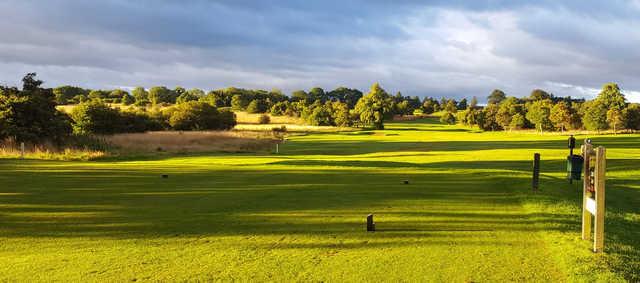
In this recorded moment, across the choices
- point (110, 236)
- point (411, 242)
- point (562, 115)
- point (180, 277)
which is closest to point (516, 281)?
point (411, 242)

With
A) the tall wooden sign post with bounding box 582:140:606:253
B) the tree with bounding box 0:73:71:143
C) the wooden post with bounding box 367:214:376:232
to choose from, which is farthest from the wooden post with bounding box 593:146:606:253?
the tree with bounding box 0:73:71:143

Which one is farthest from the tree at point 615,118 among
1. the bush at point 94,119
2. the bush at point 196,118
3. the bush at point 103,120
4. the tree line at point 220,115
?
the bush at point 94,119

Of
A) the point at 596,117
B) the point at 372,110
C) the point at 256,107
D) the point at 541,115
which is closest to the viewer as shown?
the point at 596,117

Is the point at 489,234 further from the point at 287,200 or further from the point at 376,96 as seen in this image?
the point at 376,96

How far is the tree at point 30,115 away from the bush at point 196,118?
4719cm

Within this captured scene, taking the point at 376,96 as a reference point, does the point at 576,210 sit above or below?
below

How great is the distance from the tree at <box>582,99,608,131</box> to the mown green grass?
8951 centimetres

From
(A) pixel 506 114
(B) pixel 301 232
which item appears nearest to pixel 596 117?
(A) pixel 506 114

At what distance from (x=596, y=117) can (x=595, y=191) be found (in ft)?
324

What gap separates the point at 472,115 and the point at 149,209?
424ft

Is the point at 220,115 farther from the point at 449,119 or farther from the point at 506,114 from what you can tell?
the point at 449,119

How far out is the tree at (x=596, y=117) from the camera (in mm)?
93287

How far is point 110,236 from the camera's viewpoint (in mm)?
8242

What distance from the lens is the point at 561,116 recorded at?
9888cm
